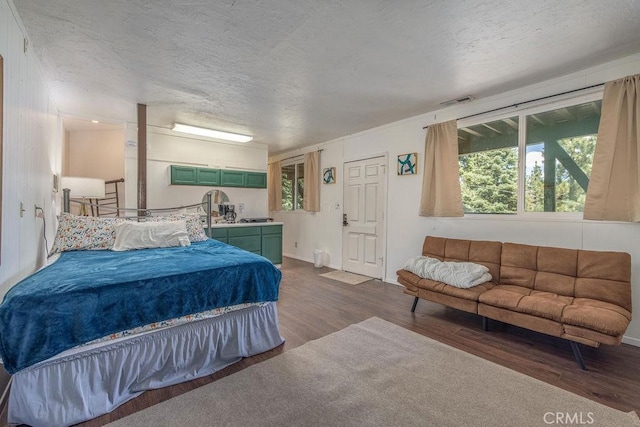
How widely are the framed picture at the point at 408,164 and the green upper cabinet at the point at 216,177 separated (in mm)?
2877

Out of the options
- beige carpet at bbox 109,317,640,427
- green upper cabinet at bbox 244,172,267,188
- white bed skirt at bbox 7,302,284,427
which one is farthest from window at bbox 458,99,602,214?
green upper cabinet at bbox 244,172,267,188

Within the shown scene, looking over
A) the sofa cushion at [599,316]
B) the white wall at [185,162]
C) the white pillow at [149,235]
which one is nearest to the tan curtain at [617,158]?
the sofa cushion at [599,316]

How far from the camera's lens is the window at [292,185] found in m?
6.51

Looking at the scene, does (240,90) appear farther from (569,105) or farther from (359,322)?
(569,105)

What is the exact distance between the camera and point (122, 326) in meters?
→ 1.71

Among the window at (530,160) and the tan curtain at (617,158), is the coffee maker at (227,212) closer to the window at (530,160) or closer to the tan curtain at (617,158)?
the window at (530,160)

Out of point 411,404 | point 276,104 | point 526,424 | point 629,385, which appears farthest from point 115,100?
point 629,385

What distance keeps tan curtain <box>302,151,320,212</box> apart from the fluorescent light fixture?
4.34ft

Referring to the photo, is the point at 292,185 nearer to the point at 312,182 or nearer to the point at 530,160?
the point at 312,182

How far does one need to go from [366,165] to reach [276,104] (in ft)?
6.45

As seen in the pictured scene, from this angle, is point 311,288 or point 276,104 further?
point 311,288

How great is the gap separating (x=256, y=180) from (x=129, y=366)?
4.28 metres

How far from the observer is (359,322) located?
2.94m

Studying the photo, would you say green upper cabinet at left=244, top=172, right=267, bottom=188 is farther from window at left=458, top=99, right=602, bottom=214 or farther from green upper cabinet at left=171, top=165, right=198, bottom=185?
window at left=458, top=99, right=602, bottom=214
